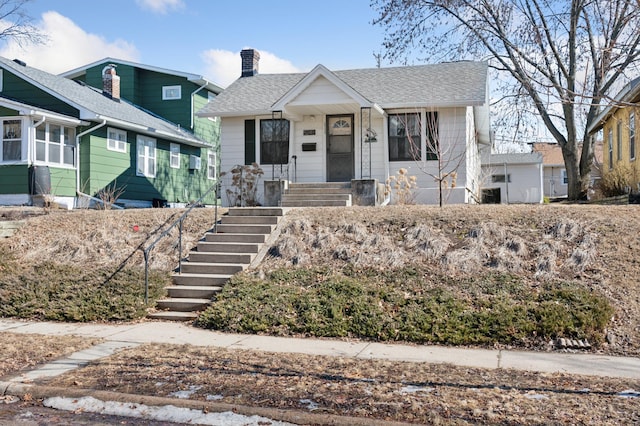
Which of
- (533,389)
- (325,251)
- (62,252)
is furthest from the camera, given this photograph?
(62,252)

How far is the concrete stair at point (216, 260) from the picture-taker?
1016cm

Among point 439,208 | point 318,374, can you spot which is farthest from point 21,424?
point 439,208

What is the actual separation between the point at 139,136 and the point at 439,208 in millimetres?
15242

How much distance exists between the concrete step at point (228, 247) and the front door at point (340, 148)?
804 centimetres

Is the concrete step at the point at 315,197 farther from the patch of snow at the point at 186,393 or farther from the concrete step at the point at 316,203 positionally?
the patch of snow at the point at 186,393

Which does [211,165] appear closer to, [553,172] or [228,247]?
[228,247]

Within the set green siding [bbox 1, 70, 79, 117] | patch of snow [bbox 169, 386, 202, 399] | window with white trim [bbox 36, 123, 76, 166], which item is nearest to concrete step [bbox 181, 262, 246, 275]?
patch of snow [bbox 169, 386, 202, 399]

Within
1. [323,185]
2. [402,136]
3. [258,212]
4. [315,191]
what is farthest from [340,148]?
[258,212]

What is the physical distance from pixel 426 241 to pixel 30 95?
17300 millimetres

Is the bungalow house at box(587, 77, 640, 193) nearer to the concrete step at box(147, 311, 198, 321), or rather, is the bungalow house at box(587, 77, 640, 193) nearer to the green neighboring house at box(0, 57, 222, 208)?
the concrete step at box(147, 311, 198, 321)

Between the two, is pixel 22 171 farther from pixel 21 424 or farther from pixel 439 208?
pixel 21 424

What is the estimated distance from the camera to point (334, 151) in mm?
19406

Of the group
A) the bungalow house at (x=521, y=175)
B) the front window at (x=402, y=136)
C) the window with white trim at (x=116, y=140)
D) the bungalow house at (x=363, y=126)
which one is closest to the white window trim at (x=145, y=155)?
the window with white trim at (x=116, y=140)

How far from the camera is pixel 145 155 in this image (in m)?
24.3
